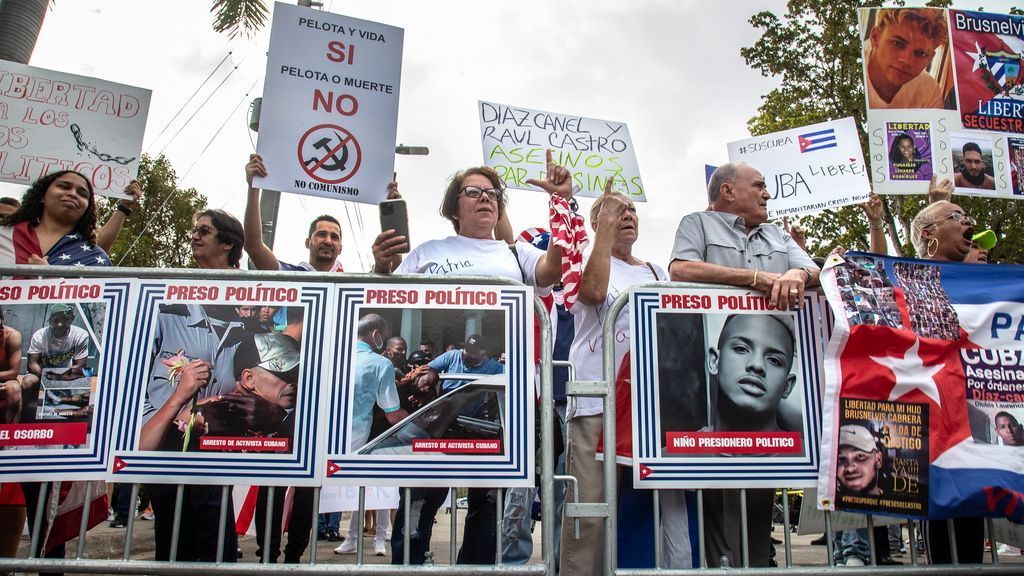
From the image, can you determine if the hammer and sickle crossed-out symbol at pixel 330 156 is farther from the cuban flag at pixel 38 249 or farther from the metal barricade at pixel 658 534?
the metal barricade at pixel 658 534

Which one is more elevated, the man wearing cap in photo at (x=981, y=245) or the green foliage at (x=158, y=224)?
A: the green foliage at (x=158, y=224)

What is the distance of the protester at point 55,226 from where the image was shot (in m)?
3.80

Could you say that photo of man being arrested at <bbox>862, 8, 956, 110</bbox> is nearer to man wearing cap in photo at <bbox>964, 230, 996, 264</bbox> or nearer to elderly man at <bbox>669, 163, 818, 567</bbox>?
man wearing cap in photo at <bbox>964, 230, 996, 264</bbox>

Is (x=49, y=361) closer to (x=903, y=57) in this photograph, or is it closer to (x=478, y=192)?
(x=478, y=192)

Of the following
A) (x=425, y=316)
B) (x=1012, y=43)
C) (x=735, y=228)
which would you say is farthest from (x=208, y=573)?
(x=1012, y=43)

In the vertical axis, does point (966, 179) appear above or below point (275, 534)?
above

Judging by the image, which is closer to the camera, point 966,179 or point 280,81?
point 280,81

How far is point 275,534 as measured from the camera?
4.19 meters

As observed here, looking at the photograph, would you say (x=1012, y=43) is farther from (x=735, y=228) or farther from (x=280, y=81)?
(x=280, y=81)

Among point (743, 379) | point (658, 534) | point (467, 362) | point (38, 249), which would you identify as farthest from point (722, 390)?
point (38, 249)

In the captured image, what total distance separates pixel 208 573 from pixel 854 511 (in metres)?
2.56

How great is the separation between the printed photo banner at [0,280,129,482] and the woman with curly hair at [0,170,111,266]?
675 mm

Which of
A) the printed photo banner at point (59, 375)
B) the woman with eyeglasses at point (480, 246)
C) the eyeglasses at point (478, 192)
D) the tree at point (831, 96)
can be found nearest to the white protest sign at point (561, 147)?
the woman with eyeglasses at point (480, 246)

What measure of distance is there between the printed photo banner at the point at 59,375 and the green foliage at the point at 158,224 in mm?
20358
